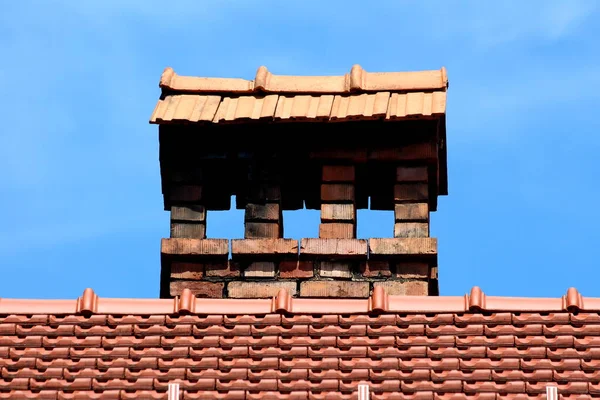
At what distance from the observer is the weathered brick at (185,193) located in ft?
68.2

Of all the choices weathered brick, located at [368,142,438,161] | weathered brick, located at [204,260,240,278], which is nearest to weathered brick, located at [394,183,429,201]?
weathered brick, located at [368,142,438,161]

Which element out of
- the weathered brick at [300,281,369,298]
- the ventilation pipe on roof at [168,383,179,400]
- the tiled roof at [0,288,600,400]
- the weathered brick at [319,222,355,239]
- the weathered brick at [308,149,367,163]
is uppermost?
the weathered brick at [308,149,367,163]

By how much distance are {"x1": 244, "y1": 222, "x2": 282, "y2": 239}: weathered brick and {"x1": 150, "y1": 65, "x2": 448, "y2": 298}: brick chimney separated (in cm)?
1

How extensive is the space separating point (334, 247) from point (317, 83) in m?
2.20

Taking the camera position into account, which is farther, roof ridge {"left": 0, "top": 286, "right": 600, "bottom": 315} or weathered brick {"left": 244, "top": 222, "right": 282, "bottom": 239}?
weathered brick {"left": 244, "top": 222, "right": 282, "bottom": 239}

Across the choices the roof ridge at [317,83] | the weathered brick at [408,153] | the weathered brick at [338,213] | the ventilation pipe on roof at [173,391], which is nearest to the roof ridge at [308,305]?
the ventilation pipe on roof at [173,391]

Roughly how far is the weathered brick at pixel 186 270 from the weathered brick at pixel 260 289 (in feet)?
1.49

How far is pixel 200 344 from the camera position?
682 inches

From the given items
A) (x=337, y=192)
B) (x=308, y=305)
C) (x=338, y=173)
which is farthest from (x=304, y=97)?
(x=308, y=305)

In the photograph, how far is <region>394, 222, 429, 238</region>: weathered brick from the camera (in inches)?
802

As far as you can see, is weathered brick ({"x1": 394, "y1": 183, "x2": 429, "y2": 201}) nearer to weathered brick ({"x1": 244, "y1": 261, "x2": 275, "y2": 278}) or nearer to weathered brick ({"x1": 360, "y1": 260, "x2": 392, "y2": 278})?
weathered brick ({"x1": 360, "y1": 260, "x2": 392, "y2": 278})

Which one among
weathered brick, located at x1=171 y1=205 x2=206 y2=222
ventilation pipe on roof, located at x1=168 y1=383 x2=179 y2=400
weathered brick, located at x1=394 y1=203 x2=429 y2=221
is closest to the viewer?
ventilation pipe on roof, located at x1=168 y1=383 x2=179 y2=400

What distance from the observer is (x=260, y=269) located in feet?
66.3

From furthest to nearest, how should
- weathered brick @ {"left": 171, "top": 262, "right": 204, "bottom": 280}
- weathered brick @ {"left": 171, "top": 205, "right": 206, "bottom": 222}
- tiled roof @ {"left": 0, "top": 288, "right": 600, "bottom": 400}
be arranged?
1. weathered brick @ {"left": 171, "top": 205, "right": 206, "bottom": 222}
2. weathered brick @ {"left": 171, "top": 262, "right": 204, "bottom": 280}
3. tiled roof @ {"left": 0, "top": 288, "right": 600, "bottom": 400}
